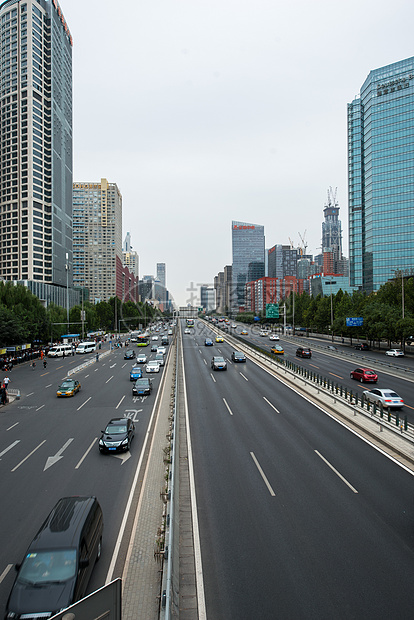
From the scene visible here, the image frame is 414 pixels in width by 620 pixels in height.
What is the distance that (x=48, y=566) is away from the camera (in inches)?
280

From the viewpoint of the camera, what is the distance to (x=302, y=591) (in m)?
7.69

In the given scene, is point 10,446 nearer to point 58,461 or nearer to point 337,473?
point 58,461

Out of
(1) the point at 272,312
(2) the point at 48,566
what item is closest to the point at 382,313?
(1) the point at 272,312

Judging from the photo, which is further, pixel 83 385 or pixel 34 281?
pixel 34 281

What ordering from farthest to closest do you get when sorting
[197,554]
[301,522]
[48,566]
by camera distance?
[301,522]
[197,554]
[48,566]

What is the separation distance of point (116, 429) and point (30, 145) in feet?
421

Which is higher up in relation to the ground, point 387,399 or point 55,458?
point 387,399

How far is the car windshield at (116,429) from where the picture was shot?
666 inches

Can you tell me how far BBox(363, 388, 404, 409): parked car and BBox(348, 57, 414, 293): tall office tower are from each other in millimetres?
110827

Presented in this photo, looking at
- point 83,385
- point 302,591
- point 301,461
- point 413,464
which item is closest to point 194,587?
point 302,591

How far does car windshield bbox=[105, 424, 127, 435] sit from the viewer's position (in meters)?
16.9

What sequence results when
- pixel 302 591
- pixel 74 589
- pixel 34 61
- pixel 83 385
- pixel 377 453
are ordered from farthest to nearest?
1. pixel 34 61
2. pixel 83 385
3. pixel 377 453
4. pixel 302 591
5. pixel 74 589

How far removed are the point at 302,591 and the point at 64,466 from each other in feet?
35.9

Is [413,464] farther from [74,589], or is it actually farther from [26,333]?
[26,333]
